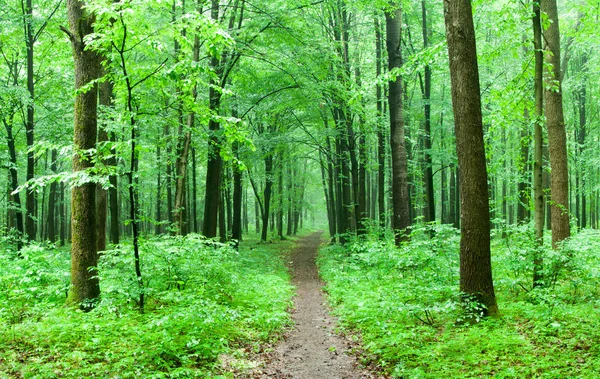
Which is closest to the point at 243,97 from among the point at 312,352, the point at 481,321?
the point at 312,352

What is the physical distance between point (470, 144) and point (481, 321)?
279 centimetres

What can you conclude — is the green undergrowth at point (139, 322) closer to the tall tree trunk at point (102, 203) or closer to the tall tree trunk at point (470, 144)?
the tall tree trunk at point (102, 203)

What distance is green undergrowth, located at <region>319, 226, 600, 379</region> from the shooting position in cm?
483

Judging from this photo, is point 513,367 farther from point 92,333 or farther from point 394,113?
point 394,113

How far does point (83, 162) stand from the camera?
6609mm

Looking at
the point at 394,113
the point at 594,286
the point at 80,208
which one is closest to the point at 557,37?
the point at 394,113

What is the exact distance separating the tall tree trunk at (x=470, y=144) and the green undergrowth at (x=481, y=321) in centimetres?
73

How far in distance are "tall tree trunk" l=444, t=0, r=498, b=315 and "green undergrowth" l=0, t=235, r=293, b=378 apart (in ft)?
12.4

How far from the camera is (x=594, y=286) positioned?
7902mm

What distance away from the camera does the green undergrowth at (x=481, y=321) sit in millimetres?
4828

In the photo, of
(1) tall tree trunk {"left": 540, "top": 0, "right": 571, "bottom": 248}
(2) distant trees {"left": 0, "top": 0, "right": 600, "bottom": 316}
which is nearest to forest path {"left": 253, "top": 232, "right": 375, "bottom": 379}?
(2) distant trees {"left": 0, "top": 0, "right": 600, "bottom": 316}

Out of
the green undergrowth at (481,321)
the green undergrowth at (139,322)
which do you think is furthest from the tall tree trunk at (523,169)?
the green undergrowth at (139,322)

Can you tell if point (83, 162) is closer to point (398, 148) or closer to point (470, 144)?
point (470, 144)

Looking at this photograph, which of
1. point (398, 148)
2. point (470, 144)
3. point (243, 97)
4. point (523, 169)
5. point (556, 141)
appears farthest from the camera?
point (243, 97)
